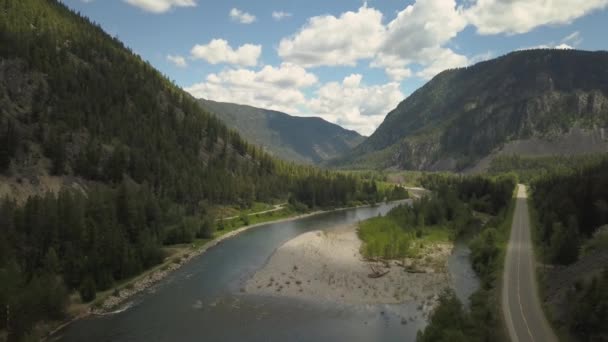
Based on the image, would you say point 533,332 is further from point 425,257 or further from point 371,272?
point 425,257

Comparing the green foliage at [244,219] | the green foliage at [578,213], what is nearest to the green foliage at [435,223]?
the green foliage at [578,213]

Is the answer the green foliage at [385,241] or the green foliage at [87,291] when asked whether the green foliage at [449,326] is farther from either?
the green foliage at [87,291]

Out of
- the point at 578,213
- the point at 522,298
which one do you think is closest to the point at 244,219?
the point at 578,213

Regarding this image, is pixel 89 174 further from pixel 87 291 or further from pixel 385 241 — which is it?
pixel 385 241

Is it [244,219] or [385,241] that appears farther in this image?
[244,219]

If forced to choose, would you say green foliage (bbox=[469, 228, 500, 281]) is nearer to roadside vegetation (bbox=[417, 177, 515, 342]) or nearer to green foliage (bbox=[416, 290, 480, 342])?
roadside vegetation (bbox=[417, 177, 515, 342])

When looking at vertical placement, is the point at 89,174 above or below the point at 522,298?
above

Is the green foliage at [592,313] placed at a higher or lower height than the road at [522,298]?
higher
